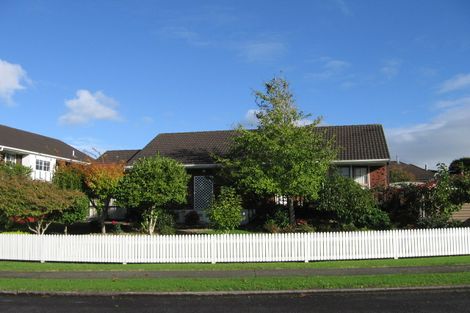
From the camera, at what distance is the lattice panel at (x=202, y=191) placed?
94.9 ft

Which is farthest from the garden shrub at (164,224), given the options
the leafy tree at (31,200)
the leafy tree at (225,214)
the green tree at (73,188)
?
the leafy tree at (31,200)

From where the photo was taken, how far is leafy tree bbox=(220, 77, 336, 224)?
21906 mm

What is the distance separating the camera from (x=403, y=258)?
51.5ft

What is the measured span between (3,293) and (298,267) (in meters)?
7.36

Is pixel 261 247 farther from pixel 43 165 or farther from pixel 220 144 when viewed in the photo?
pixel 43 165

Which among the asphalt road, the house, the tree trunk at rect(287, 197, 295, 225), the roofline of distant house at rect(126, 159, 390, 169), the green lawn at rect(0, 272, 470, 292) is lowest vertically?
the asphalt road

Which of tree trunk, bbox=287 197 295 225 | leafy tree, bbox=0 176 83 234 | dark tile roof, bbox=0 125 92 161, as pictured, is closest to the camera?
leafy tree, bbox=0 176 83 234

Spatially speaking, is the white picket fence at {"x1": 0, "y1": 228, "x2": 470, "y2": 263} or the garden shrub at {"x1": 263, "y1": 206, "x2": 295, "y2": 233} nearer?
the white picket fence at {"x1": 0, "y1": 228, "x2": 470, "y2": 263}

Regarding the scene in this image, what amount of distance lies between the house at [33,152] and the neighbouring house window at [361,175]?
17.7 meters

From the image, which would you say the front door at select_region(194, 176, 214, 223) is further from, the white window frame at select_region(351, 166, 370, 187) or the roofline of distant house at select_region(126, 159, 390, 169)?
the white window frame at select_region(351, 166, 370, 187)

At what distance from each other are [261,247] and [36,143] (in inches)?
1146

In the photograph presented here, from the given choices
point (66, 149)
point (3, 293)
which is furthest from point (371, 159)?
point (66, 149)

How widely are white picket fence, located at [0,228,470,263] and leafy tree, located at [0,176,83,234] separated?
14.1 feet

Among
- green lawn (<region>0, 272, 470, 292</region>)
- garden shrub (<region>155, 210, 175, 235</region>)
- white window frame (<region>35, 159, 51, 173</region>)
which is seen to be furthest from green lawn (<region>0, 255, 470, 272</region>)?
white window frame (<region>35, 159, 51, 173</region>)
